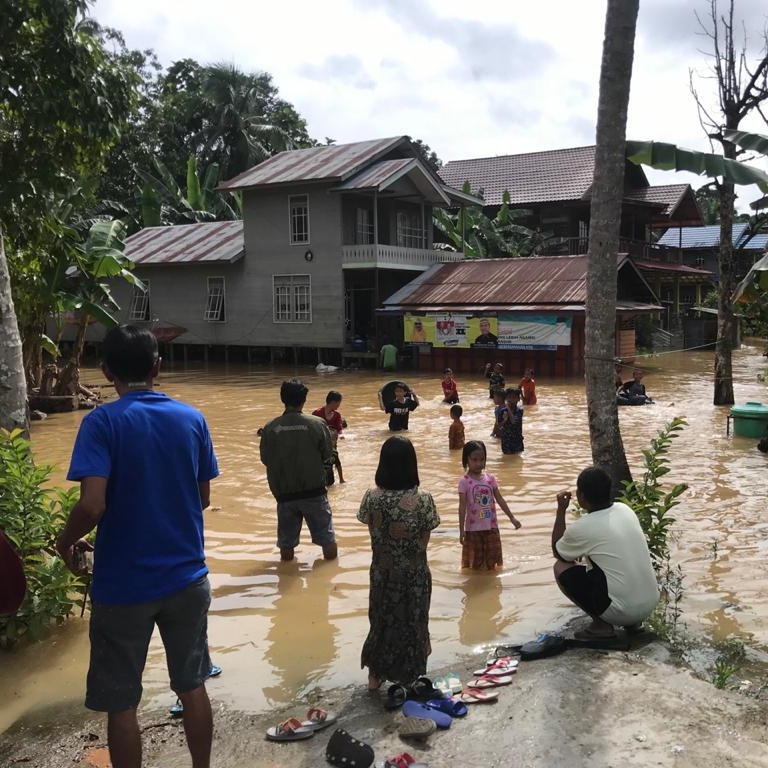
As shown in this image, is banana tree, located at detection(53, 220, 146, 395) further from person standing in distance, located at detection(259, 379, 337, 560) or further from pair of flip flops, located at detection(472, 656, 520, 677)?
pair of flip flops, located at detection(472, 656, 520, 677)

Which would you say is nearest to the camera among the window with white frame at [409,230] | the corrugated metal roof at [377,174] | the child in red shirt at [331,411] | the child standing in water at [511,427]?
the child in red shirt at [331,411]

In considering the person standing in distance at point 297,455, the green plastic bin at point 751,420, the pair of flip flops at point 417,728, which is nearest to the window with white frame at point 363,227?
the green plastic bin at point 751,420

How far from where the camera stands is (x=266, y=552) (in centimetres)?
770

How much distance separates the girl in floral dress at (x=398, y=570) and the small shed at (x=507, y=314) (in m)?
19.8

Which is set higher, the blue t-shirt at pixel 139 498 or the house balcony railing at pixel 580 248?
the house balcony railing at pixel 580 248

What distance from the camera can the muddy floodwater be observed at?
4.95m

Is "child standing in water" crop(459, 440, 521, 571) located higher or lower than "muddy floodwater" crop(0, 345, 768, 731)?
higher

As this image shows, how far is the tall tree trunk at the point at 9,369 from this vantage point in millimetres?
6273

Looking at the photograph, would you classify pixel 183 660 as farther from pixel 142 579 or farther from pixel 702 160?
pixel 702 160

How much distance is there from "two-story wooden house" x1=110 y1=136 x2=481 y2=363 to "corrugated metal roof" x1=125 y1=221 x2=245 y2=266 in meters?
0.09

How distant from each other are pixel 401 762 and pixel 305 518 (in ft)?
11.6

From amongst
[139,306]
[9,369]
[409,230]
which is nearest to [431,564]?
[9,369]

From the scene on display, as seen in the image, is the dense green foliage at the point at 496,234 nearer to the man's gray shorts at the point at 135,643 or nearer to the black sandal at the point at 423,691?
the black sandal at the point at 423,691

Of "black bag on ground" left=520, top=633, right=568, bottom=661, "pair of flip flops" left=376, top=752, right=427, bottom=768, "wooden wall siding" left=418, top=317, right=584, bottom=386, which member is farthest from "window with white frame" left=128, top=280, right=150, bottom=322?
"pair of flip flops" left=376, top=752, right=427, bottom=768
